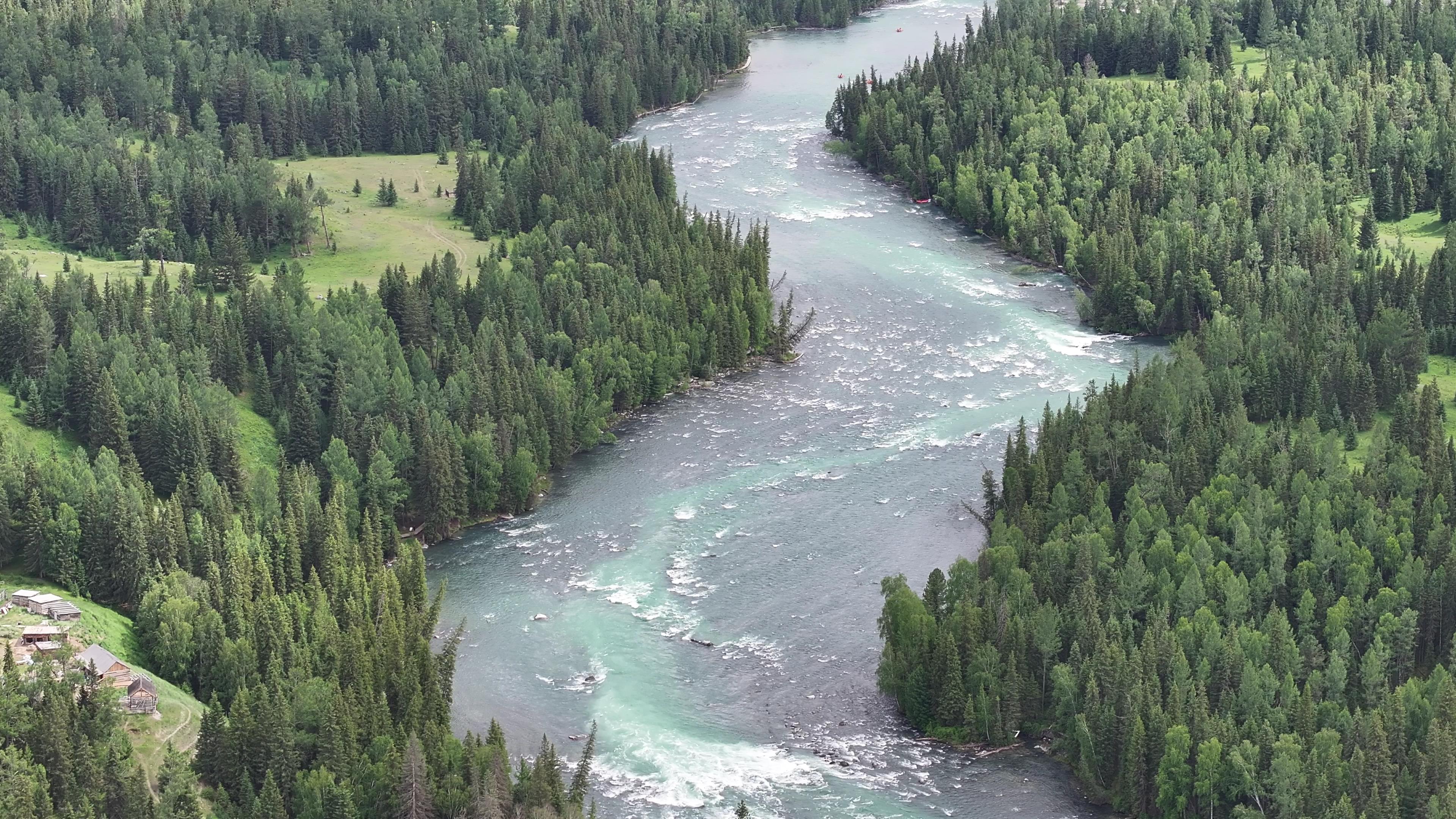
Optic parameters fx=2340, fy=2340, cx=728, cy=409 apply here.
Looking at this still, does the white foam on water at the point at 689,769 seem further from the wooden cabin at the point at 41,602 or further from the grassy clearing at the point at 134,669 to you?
the wooden cabin at the point at 41,602

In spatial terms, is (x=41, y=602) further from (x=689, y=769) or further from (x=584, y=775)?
(x=689, y=769)

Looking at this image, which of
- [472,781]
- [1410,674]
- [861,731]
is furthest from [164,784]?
[1410,674]

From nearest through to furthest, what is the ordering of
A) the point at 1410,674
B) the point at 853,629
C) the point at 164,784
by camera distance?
the point at 164,784
the point at 1410,674
the point at 853,629

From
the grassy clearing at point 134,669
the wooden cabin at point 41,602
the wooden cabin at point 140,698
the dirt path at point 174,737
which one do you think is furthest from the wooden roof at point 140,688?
the wooden cabin at point 41,602

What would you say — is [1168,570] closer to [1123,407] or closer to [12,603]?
[1123,407]

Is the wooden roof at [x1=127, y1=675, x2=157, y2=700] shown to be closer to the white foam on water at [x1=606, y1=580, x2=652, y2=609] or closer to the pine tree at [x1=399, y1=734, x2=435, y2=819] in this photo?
the pine tree at [x1=399, y1=734, x2=435, y2=819]

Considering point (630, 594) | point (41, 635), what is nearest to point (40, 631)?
point (41, 635)
